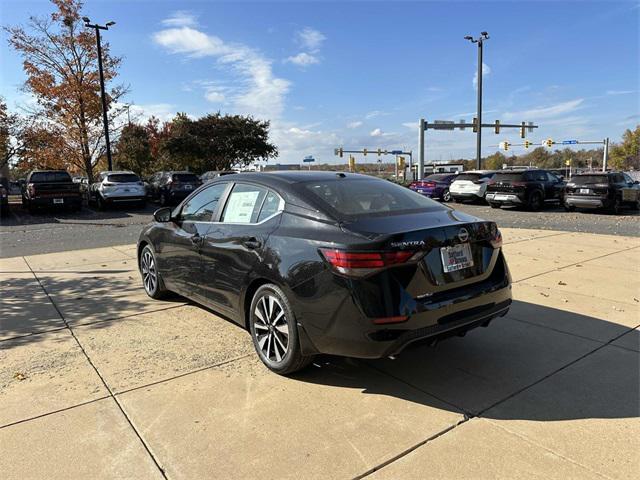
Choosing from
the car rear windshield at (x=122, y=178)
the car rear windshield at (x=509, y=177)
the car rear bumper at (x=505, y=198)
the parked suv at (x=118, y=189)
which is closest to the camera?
the car rear bumper at (x=505, y=198)

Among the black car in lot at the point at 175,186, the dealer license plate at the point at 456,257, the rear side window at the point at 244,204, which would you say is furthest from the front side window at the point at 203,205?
the black car in lot at the point at 175,186

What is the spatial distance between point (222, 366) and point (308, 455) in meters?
1.41

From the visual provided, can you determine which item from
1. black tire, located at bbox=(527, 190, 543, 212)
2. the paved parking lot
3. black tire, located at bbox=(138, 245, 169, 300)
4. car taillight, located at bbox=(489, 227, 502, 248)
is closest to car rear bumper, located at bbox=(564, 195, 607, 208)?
black tire, located at bbox=(527, 190, 543, 212)

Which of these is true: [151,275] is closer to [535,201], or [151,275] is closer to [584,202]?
[584,202]

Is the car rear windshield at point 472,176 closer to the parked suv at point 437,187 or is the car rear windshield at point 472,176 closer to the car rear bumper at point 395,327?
the parked suv at point 437,187

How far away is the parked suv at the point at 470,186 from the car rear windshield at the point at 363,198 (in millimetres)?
18445

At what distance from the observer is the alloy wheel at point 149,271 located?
5730 mm

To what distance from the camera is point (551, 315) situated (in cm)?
501

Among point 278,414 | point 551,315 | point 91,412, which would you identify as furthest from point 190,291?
point 551,315

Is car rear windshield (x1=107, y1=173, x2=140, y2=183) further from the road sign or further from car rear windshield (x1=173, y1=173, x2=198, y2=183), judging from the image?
the road sign

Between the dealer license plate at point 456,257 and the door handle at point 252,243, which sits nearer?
the dealer license plate at point 456,257

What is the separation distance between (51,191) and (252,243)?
17.6 metres

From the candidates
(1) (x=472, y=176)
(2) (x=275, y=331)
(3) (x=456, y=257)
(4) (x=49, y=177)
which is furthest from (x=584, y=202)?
(4) (x=49, y=177)

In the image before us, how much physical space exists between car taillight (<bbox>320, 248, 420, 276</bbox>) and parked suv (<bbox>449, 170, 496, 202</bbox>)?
774 inches
